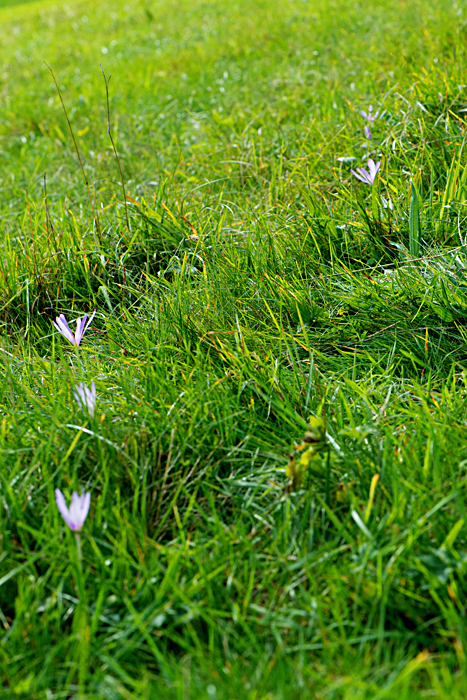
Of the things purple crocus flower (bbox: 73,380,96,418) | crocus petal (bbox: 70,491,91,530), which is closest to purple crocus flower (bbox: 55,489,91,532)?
crocus petal (bbox: 70,491,91,530)

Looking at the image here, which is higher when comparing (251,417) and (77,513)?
(77,513)

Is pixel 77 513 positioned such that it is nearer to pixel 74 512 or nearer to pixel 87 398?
pixel 74 512

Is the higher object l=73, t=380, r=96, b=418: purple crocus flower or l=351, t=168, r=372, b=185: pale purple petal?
l=351, t=168, r=372, b=185: pale purple petal

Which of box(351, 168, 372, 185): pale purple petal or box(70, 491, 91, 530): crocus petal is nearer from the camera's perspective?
box(70, 491, 91, 530): crocus petal

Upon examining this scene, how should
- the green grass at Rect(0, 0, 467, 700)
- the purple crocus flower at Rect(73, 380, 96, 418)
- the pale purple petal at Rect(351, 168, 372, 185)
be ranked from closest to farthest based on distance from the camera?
1. the green grass at Rect(0, 0, 467, 700)
2. the purple crocus flower at Rect(73, 380, 96, 418)
3. the pale purple petal at Rect(351, 168, 372, 185)

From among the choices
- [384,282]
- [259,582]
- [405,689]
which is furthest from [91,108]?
[405,689]

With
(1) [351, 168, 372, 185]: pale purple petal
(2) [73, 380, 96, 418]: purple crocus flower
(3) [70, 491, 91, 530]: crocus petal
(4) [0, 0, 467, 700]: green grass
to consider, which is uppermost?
(1) [351, 168, 372, 185]: pale purple petal

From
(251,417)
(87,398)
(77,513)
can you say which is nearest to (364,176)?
(251,417)

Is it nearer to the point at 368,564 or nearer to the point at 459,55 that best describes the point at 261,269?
the point at 368,564

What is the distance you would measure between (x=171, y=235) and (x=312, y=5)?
5402 mm

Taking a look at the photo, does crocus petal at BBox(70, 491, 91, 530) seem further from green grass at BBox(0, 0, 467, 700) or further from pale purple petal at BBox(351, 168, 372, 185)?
pale purple petal at BBox(351, 168, 372, 185)

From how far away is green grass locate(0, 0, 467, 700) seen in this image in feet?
3.65

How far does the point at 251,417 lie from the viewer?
158 cm

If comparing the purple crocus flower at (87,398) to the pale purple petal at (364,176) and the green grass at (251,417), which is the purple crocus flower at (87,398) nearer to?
the green grass at (251,417)
